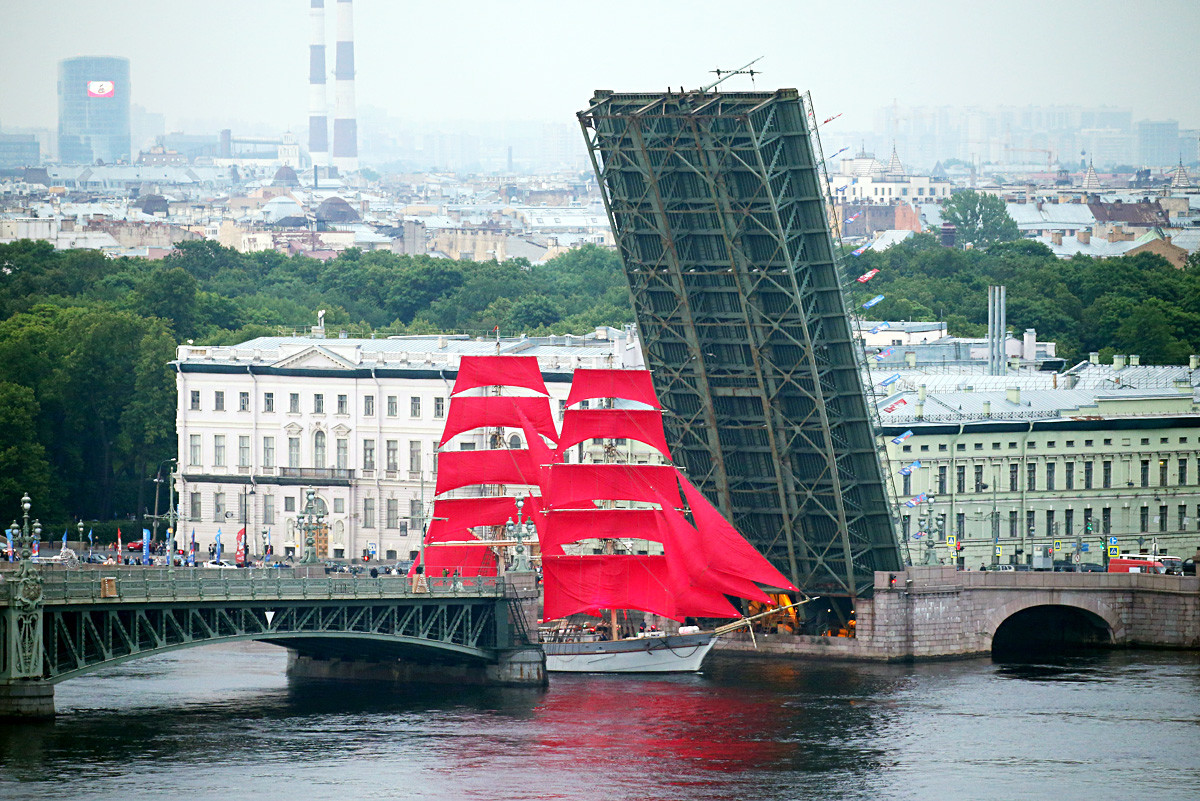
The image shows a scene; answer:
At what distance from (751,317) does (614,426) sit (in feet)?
21.4

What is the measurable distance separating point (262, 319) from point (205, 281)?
130ft

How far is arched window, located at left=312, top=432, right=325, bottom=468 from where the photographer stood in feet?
345

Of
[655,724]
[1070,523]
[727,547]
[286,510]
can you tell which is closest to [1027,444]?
[1070,523]

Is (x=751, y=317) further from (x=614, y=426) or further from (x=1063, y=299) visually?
(x=1063, y=299)

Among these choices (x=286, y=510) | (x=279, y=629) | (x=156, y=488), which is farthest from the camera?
(x=156, y=488)

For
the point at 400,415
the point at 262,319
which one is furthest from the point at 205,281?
the point at 400,415

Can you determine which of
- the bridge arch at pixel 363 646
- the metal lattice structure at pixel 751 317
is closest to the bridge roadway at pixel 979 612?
the metal lattice structure at pixel 751 317

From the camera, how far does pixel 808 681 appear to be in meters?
80.1

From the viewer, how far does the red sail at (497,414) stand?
8675cm

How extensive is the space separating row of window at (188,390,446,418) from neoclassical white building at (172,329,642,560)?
0.04 m

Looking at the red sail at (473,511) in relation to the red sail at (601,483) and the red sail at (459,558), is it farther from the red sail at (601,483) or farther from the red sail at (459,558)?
the red sail at (601,483)

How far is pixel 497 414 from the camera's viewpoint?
87438mm

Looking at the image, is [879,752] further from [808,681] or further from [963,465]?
[963,465]

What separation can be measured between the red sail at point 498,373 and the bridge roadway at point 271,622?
314 inches
